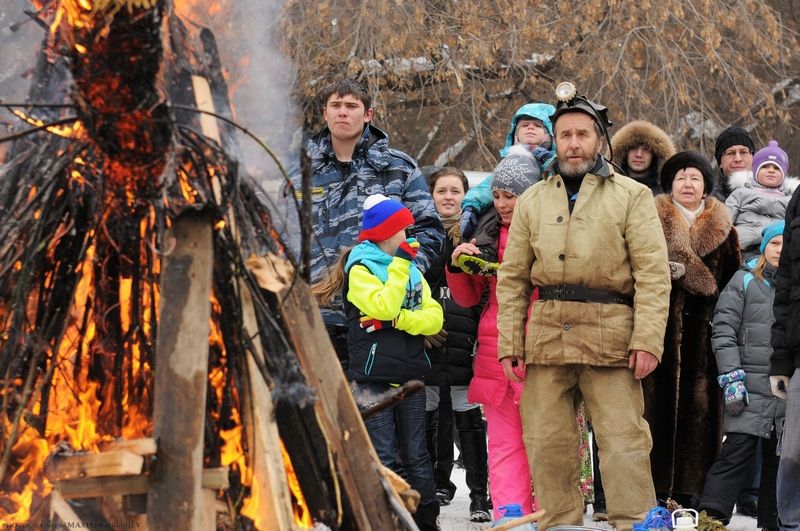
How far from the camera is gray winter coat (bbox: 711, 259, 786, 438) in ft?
24.2

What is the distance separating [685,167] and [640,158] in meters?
0.46

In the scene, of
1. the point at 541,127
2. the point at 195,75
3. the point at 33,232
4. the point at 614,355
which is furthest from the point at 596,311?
the point at 33,232

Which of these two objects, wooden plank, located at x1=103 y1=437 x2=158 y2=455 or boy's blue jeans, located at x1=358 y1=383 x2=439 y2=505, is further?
boy's blue jeans, located at x1=358 y1=383 x2=439 y2=505

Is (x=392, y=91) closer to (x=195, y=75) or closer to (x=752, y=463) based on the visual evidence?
(x=752, y=463)

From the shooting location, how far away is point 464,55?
16.2 m

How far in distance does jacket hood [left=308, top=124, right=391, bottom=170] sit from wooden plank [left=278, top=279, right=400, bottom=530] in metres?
3.08

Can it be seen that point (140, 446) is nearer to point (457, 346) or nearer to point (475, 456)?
point (457, 346)

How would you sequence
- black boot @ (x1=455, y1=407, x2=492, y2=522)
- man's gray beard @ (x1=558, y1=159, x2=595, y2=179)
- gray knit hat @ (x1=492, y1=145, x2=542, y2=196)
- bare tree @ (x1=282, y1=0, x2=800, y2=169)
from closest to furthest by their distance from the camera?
1. man's gray beard @ (x1=558, y1=159, x2=595, y2=179)
2. gray knit hat @ (x1=492, y1=145, x2=542, y2=196)
3. black boot @ (x1=455, y1=407, x2=492, y2=522)
4. bare tree @ (x1=282, y1=0, x2=800, y2=169)

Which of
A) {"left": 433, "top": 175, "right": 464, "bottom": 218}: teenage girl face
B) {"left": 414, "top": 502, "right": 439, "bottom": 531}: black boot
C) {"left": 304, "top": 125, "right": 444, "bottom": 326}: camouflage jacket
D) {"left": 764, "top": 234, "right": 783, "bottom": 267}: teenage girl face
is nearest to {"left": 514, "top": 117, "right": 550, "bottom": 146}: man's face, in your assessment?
{"left": 304, "top": 125, "right": 444, "bottom": 326}: camouflage jacket

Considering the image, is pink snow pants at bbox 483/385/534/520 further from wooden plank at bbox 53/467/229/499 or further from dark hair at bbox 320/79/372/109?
wooden plank at bbox 53/467/229/499

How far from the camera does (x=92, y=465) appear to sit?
3918mm

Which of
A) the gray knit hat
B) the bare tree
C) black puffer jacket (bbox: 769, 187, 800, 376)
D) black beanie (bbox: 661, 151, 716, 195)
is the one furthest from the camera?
the bare tree

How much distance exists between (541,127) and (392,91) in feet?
31.0

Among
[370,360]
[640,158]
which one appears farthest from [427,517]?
[640,158]
